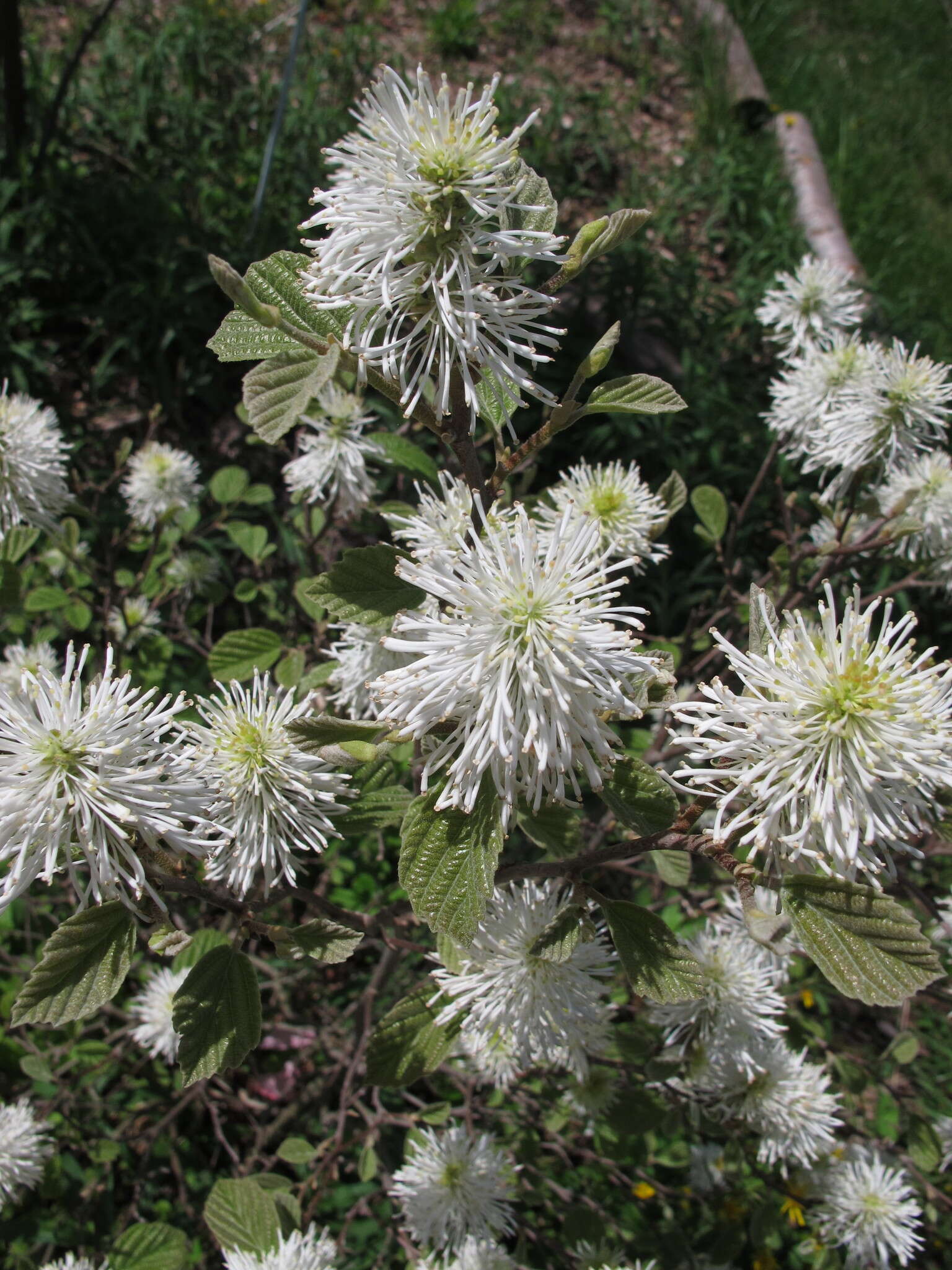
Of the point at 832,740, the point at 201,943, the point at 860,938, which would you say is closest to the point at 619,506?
the point at 832,740

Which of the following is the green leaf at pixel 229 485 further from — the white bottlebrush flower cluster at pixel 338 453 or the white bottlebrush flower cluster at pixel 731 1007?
the white bottlebrush flower cluster at pixel 731 1007

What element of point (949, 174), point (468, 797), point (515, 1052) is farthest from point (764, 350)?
point (468, 797)

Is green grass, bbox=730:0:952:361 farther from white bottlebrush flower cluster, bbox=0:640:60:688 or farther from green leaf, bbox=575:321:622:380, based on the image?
white bottlebrush flower cluster, bbox=0:640:60:688

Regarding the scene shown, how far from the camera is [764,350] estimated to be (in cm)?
360

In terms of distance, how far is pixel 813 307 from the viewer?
1.90 m

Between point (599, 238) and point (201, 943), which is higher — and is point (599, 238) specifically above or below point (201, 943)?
above

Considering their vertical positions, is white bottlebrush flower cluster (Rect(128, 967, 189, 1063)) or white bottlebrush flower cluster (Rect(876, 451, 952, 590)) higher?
white bottlebrush flower cluster (Rect(876, 451, 952, 590))

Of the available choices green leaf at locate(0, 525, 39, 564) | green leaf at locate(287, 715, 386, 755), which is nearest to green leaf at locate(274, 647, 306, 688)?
green leaf at locate(287, 715, 386, 755)

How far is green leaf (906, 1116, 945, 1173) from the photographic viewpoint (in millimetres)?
1657

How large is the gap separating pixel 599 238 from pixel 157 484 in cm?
162

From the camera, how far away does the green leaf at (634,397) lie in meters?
0.85

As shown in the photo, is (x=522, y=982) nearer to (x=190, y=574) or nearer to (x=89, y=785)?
(x=89, y=785)

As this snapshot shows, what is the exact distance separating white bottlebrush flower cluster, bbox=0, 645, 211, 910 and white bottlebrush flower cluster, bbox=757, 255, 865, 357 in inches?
63.3

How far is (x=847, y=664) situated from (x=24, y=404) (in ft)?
4.99
